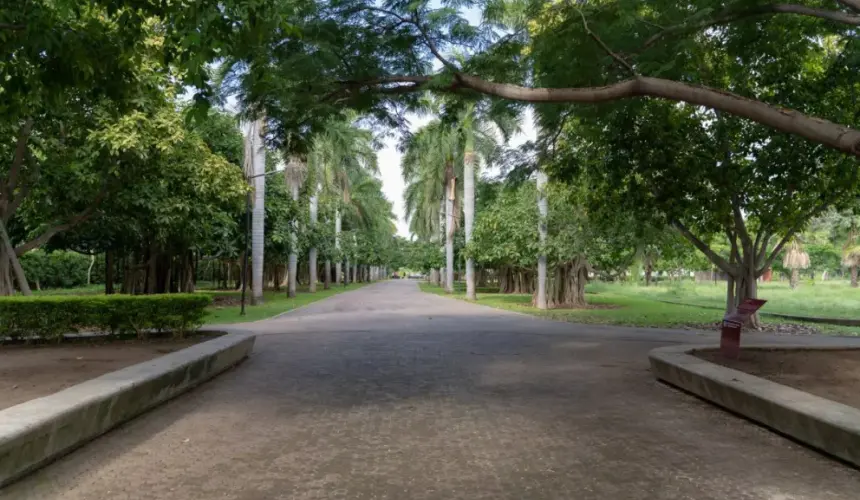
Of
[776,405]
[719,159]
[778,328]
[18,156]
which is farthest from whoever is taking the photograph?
[778,328]

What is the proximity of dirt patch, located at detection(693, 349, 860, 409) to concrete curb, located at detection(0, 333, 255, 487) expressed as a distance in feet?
23.7

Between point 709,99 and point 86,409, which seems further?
point 709,99

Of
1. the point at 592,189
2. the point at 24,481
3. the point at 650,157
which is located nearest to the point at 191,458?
the point at 24,481

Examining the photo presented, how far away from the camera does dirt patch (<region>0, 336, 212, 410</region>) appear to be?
22.5 feet

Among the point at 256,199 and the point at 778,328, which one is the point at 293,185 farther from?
the point at 778,328

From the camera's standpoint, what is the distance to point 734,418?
21.8ft

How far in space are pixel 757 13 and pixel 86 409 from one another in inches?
373

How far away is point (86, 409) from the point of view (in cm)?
554

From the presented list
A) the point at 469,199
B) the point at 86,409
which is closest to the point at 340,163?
the point at 469,199

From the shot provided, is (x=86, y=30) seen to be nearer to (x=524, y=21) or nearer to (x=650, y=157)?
(x=524, y=21)

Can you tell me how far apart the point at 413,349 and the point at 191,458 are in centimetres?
695

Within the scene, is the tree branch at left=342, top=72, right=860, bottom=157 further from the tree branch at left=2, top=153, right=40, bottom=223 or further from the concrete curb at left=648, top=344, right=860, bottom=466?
the tree branch at left=2, top=153, right=40, bottom=223

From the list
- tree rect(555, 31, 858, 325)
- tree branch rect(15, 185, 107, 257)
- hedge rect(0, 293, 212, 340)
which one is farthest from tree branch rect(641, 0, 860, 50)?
tree branch rect(15, 185, 107, 257)

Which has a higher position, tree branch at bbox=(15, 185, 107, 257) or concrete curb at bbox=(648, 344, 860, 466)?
tree branch at bbox=(15, 185, 107, 257)
